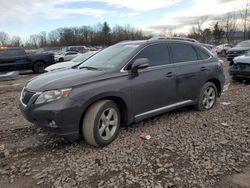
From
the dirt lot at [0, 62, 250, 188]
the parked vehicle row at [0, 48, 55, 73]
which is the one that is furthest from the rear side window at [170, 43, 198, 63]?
the parked vehicle row at [0, 48, 55, 73]

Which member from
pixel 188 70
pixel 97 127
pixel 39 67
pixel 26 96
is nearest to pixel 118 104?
pixel 97 127

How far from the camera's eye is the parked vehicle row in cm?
1786

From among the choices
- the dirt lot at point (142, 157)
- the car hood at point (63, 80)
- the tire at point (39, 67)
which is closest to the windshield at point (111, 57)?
the car hood at point (63, 80)

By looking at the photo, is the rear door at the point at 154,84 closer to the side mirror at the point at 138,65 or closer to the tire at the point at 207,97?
the side mirror at the point at 138,65

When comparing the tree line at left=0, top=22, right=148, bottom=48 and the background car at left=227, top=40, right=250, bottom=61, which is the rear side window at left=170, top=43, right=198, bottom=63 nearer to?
the background car at left=227, top=40, right=250, bottom=61

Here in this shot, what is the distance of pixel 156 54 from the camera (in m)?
5.71

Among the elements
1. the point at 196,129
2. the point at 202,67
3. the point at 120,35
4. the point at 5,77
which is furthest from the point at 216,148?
the point at 120,35

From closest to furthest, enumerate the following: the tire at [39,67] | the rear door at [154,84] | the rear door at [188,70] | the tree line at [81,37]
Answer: the rear door at [154,84]
the rear door at [188,70]
the tire at [39,67]
the tree line at [81,37]

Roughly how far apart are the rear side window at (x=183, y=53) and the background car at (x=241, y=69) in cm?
502

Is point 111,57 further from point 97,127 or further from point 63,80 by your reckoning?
point 97,127

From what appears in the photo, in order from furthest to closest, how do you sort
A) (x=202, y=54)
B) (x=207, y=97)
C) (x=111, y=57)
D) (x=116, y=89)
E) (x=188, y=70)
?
(x=207, y=97) < (x=202, y=54) < (x=188, y=70) < (x=111, y=57) < (x=116, y=89)

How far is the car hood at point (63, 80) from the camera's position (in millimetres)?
4480

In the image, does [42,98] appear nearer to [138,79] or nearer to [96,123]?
[96,123]

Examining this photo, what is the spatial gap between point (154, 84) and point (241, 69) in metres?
6.75
